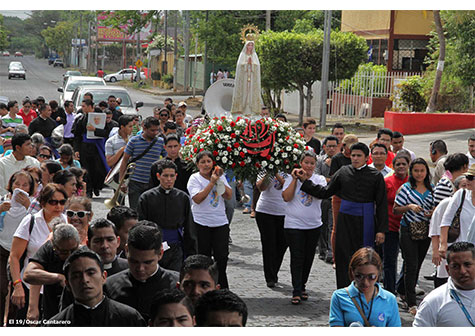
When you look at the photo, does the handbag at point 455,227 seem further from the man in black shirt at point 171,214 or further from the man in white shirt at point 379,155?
the man in black shirt at point 171,214

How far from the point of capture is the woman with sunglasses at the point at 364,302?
17.5ft

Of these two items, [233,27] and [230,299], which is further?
[233,27]

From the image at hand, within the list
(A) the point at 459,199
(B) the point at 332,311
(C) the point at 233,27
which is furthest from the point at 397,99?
(B) the point at 332,311

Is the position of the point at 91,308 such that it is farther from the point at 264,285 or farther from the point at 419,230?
the point at 264,285

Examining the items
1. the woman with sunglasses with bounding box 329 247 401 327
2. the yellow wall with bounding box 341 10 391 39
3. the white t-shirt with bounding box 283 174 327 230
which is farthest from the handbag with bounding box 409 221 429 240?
the yellow wall with bounding box 341 10 391 39

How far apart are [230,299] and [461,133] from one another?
2121cm

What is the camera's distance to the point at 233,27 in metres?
39.0

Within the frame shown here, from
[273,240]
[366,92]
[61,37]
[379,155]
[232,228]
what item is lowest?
[232,228]

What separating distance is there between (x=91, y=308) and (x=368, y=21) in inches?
1346

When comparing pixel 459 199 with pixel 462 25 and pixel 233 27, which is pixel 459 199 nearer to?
pixel 462 25

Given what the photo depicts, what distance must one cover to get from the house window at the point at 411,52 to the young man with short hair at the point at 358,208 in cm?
2823

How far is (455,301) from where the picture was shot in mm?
5160

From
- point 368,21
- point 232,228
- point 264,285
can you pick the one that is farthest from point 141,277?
point 368,21

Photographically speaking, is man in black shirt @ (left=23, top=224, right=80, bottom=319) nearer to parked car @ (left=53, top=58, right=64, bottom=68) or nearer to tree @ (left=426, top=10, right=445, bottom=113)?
tree @ (left=426, top=10, right=445, bottom=113)
